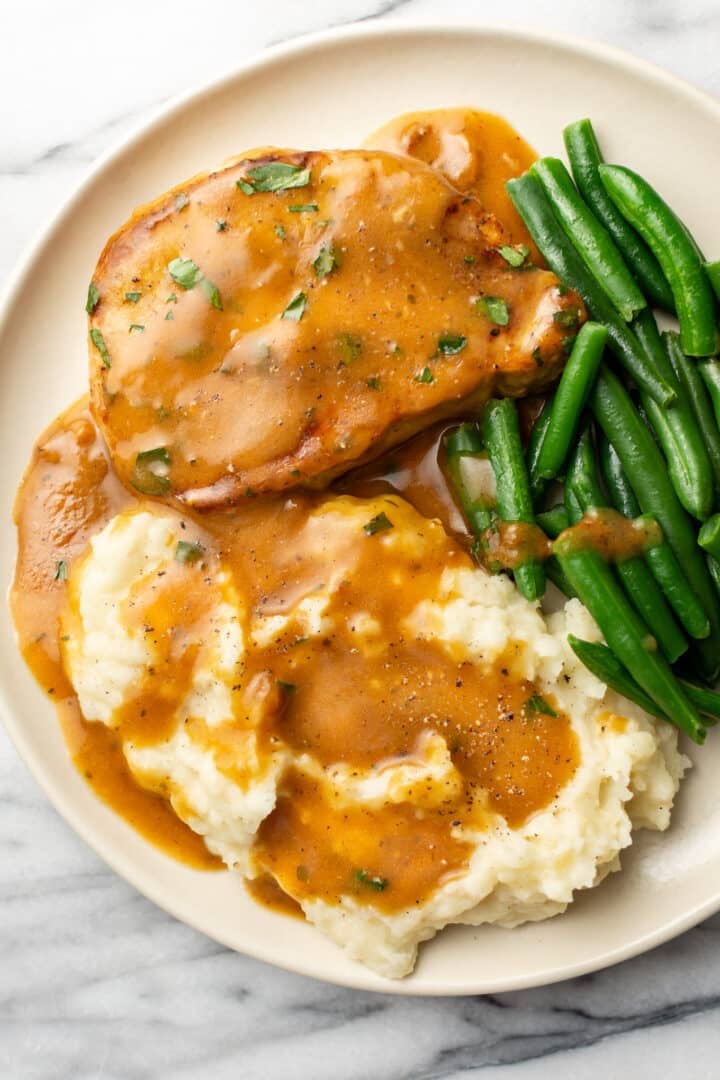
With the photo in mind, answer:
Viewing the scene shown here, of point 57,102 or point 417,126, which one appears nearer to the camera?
point 417,126

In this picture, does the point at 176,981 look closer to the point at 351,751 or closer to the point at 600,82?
the point at 351,751

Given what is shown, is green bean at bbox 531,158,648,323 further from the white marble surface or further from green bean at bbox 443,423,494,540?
the white marble surface

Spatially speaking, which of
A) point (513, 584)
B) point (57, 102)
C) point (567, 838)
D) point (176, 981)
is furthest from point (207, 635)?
point (57, 102)

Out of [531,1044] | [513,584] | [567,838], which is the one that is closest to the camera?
[567,838]

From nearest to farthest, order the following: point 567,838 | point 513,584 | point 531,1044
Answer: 1. point 567,838
2. point 513,584
3. point 531,1044

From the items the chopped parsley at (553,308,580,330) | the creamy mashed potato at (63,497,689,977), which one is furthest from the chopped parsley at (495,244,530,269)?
the creamy mashed potato at (63,497,689,977)

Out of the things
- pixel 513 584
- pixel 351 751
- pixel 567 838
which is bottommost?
pixel 567 838

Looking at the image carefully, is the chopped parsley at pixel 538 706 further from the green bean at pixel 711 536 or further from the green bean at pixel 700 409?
the green bean at pixel 700 409

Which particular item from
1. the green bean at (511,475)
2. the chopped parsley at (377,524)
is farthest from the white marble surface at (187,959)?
the chopped parsley at (377,524)
